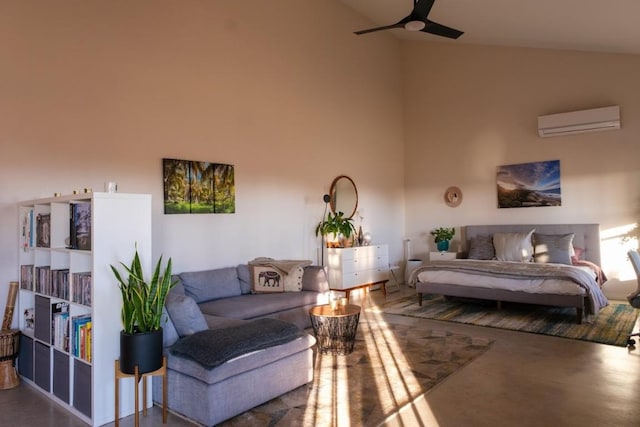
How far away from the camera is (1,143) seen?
3.50m

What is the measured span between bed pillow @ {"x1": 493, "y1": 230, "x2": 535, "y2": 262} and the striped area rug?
2.57 ft

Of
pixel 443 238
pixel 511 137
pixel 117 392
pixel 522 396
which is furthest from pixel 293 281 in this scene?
pixel 511 137

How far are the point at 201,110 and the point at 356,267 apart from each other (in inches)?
128

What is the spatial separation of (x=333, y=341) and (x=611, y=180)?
5.14 m

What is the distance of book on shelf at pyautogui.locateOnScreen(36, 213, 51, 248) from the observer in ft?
10.6

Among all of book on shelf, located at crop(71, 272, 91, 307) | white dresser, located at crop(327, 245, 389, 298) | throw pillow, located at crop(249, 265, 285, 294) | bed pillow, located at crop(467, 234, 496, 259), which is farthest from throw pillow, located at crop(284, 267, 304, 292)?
bed pillow, located at crop(467, 234, 496, 259)

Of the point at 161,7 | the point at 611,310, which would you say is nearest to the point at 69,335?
the point at 161,7

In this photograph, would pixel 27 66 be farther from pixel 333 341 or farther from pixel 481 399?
pixel 481 399

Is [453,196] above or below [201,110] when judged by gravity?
below

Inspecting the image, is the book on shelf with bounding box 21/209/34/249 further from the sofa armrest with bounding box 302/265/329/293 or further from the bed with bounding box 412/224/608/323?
the bed with bounding box 412/224/608/323

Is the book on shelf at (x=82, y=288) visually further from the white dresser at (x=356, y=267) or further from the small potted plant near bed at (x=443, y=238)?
the small potted plant near bed at (x=443, y=238)

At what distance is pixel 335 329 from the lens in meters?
3.88

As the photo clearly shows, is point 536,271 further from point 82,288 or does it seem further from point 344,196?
point 82,288

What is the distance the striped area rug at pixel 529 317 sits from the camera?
4480 millimetres
